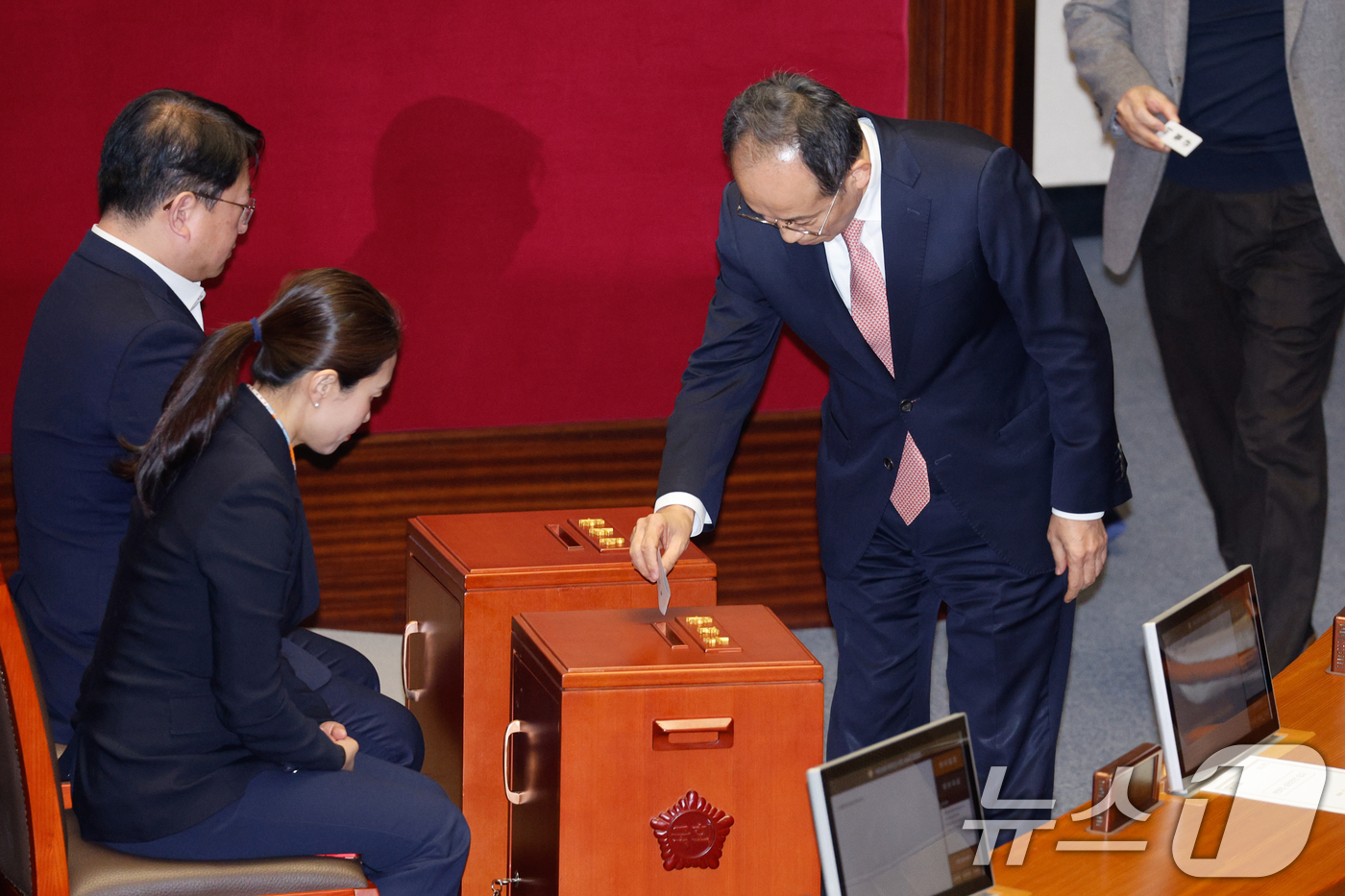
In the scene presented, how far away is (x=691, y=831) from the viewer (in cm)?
229

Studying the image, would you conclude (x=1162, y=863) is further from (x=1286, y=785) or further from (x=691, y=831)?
(x=691, y=831)

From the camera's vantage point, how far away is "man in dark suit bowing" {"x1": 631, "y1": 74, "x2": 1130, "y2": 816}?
2.37m

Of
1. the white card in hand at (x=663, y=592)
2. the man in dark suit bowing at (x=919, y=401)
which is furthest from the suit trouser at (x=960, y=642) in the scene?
the white card in hand at (x=663, y=592)

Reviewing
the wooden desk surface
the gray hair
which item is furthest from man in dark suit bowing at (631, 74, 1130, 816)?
the wooden desk surface

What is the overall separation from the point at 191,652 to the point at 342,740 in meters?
0.32

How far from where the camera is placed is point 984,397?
2.53 m

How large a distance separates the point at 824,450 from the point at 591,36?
5.14ft

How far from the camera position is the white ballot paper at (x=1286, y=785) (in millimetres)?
2023

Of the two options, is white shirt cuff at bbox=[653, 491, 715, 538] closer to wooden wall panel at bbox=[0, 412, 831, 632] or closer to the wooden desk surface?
the wooden desk surface

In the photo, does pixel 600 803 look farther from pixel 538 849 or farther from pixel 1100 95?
pixel 1100 95

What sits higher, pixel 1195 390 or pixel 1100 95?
pixel 1100 95

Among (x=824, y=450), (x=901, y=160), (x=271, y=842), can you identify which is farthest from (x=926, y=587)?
(x=271, y=842)

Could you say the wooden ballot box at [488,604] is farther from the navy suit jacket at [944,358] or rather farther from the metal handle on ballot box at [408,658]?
the navy suit jacket at [944,358]

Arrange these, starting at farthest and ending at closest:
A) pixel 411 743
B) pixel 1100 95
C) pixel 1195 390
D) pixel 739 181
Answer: pixel 1195 390 < pixel 1100 95 < pixel 411 743 < pixel 739 181
